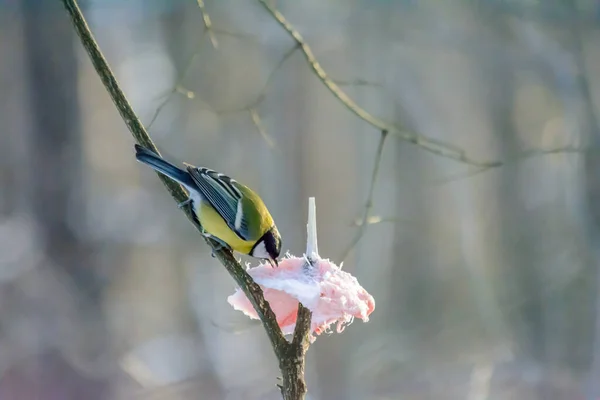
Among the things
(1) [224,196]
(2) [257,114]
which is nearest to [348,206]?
(2) [257,114]

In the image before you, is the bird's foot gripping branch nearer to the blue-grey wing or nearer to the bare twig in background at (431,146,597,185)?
the blue-grey wing

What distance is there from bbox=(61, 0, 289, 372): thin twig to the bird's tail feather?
Answer: 0.01m

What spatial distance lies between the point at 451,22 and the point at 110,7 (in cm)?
73

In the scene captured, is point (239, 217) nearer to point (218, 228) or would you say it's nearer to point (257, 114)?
point (218, 228)

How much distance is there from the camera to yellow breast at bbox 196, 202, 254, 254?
1.96 feet

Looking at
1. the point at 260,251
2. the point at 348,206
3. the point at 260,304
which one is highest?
the point at 348,206

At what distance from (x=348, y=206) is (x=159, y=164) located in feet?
2.31

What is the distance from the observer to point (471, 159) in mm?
1164

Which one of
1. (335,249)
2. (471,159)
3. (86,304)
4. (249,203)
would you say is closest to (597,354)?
(471,159)

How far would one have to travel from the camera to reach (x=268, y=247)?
0.60 m

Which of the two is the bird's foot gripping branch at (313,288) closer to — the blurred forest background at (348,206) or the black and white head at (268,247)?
the black and white head at (268,247)

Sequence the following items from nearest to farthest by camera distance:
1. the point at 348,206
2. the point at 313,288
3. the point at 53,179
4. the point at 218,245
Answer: the point at 313,288
the point at 218,245
the point at 53,179
the point at 348,206

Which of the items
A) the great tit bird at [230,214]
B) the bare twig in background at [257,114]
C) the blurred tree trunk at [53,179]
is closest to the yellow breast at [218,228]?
the great tit bird at [230,214]

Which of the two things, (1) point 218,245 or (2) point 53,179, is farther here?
(2) point 53,179
